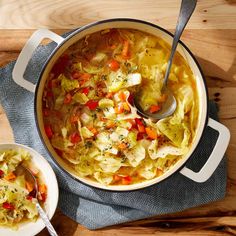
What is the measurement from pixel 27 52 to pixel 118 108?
1.31 feet

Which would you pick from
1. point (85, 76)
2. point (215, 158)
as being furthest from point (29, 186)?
point (215, 158)

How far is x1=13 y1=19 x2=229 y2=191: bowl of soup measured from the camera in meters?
2.10

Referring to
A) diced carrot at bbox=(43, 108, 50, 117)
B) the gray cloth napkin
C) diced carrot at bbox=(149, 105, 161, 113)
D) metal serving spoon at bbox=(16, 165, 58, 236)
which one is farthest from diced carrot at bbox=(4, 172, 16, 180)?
diced carrot at bbox=(149, 105, 161, 113)

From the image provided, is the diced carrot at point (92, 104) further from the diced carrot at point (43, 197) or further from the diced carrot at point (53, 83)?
the diced carrot at point (43, 197)

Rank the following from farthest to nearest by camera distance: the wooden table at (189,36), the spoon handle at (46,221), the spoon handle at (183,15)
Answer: the wooden table at (189,36) → the spoon handle at (46,221) → the spoon handle at (183,15)

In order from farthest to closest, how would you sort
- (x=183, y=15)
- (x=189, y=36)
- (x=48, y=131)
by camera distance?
1. (x=189, y=36)
2. (x=48, y=131)
3. (x=183, y=15)

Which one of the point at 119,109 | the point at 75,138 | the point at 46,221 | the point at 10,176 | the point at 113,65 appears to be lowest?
the point at 46,221

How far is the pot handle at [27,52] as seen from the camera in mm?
2004

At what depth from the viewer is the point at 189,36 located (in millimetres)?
2205

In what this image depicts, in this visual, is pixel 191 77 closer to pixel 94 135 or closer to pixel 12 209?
pixel 94 135

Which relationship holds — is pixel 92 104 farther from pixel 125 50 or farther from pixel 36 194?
pixel 36 194

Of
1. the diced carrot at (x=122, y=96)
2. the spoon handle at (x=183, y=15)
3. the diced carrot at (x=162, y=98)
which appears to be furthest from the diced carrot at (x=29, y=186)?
the spoon handle at (x=183, y=15)

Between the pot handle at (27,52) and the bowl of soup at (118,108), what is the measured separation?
9 centimetres

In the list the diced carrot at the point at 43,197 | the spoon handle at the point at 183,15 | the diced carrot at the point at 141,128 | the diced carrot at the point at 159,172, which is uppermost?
the spoon handle at the point at 183,15
